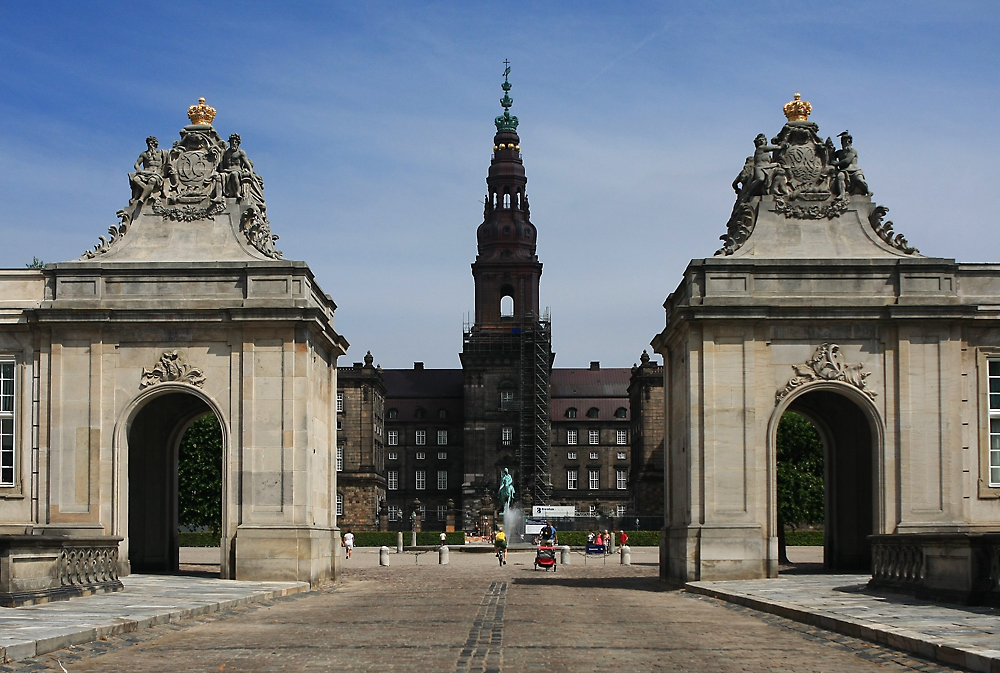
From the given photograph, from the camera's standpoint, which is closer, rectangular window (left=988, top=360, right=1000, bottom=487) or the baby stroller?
rectangular window (left=988, top=360, right=1000, bottom=487)

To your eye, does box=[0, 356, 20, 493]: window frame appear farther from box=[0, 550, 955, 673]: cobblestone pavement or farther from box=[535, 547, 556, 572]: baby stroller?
box=[535, 547, 556, 572]: baby stroller

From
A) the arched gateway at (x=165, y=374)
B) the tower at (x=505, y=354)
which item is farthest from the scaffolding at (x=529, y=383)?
the arched gateway at (x=165, y=374)

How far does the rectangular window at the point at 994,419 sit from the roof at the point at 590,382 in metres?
114

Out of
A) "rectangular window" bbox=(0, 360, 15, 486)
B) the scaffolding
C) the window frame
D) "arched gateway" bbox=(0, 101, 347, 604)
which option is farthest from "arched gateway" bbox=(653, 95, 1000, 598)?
the scaffolding

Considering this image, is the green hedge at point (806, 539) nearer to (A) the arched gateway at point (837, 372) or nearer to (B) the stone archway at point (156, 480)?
(A) the arched gateway at point (837, 372)

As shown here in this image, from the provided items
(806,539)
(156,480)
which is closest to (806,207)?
(156,480)

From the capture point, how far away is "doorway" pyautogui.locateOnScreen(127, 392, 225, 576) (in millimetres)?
37969

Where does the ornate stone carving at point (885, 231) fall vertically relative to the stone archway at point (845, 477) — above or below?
above

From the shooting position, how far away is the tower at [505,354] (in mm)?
132500

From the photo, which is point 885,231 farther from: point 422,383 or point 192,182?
point 422,383

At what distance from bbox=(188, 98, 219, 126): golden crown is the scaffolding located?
95.8 meters

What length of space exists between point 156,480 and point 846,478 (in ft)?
64.8

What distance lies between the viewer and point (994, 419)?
34.6 metres

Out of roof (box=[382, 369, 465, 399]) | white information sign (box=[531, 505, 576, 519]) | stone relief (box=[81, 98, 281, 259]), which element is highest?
stone relief (box=[81, 98, 281, 259])
